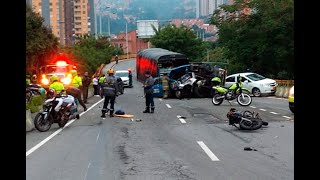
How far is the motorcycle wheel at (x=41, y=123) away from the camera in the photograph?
14.3 meters

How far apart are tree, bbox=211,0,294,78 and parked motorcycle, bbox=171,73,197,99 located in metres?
11.9

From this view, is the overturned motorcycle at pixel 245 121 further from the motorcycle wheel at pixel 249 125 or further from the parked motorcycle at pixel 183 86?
the parked motorcycle at pixel 183 86

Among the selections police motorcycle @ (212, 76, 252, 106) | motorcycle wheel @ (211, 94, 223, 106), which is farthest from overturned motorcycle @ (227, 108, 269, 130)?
motorcycle wheel @ (211, 94, 223, 106)

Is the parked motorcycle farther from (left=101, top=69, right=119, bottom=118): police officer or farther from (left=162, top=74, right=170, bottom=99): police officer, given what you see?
(left=101, top=69, right=119, bottom=118): police officer

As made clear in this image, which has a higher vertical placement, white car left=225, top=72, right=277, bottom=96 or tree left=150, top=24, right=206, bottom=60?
tree left=150, top=24, right=206, bottom=60

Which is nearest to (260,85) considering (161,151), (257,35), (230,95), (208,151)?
(230,95)

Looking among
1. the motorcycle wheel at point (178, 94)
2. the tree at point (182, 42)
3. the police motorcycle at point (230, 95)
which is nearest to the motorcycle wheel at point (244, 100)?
the police motorcycle at point (230, 95)

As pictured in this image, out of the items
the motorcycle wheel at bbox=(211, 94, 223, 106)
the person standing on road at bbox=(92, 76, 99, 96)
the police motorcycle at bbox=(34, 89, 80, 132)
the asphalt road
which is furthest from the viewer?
the person standing on road at bbox=(92, 76, 99, 96)

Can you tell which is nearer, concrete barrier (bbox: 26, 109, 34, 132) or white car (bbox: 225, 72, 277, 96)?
concrete barrier (bbox: 26, 109, 34, 132)

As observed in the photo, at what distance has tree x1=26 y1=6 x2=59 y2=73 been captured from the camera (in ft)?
112

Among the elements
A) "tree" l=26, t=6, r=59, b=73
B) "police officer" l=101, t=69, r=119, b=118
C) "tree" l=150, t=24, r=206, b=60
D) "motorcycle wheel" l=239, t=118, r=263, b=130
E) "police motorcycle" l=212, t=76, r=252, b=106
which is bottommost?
"motorcycle wheel" l=239, t=118, r=263, b=130

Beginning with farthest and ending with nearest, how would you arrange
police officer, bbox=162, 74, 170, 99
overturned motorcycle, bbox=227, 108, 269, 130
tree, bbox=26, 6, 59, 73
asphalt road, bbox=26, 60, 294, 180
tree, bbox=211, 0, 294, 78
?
1. tree, bbox=211, 0, 294, 78
2. tree, bbox=26, 6, 59, 73
3. police officer, bbox=162, 74, 170, 99
4. overturned motorcycle, bbox=227, 108, 269, 130
5. asphalt road, bbox=26, 60, 294, 180

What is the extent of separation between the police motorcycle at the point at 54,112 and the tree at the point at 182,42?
204 ft
